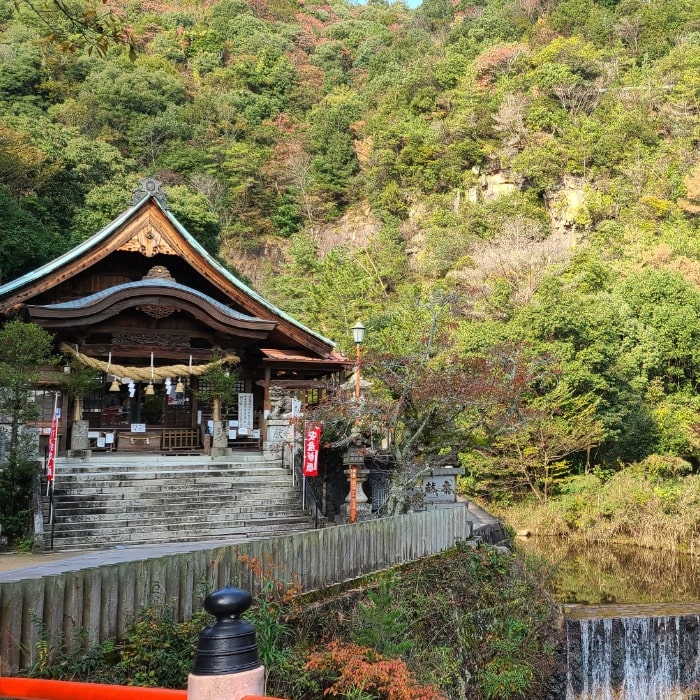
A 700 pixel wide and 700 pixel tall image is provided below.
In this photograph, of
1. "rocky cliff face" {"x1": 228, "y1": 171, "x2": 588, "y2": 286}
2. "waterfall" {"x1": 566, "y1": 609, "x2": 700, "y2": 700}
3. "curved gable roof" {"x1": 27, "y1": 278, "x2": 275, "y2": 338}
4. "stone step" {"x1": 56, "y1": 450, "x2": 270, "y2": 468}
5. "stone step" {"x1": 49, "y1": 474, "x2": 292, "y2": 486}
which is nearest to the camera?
"waterfall" {"x1": 566, "y1": 609, "x2": 700, "y2": 700}

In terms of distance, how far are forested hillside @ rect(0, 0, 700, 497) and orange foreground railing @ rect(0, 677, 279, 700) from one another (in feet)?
39.1

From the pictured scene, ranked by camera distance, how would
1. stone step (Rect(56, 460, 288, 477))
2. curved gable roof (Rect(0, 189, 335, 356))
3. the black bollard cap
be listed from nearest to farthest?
the black bollard cap
stone step (Rect(56, 460, 288, 477))
curved gable roof (Rect(0, 189, 335, 356))

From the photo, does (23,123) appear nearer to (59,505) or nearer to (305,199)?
(305,199)

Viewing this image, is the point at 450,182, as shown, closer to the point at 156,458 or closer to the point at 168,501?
the point at 156,458

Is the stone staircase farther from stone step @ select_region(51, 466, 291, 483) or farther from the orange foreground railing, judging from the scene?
the orange foreground railing

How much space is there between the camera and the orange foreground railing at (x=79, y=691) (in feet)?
7.25

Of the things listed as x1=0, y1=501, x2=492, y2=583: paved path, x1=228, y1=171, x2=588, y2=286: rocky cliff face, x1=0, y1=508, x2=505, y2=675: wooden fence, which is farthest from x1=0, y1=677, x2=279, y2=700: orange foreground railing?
x1=228, y1=171, x2=588, y2=286: rocky cliff face

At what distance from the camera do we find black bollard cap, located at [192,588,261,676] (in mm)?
2156

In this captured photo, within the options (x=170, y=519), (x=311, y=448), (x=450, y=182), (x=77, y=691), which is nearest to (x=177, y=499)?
(x=170, y=519)

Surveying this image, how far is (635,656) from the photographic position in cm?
1377

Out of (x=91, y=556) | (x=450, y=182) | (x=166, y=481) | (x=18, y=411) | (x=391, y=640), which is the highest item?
(x=450, y=182)

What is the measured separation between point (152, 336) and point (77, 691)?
17.1 m

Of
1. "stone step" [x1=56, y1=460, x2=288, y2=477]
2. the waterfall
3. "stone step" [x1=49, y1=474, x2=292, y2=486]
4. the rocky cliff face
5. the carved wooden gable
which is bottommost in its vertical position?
the waterfall

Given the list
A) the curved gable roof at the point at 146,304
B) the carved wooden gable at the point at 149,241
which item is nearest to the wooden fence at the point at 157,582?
the curved gable roof at the point at 146,304
